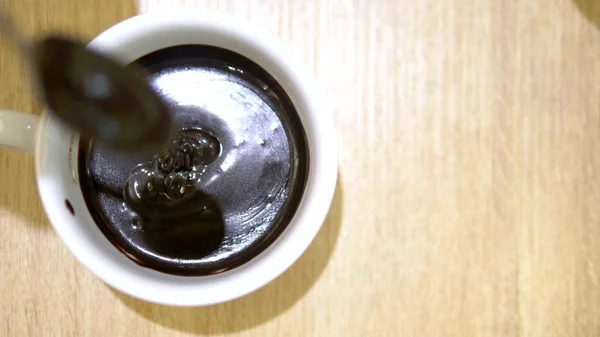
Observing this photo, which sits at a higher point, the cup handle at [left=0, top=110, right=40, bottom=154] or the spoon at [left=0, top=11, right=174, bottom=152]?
the spoon at [left=0, top=11, right=174, bottom=152]

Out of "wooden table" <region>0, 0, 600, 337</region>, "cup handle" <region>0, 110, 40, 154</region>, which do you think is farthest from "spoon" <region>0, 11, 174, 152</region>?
"wooden table" <region>0, 0, 600, 337</region>

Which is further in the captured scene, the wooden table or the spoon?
the wooden table

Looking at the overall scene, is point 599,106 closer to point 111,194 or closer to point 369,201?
point 369,201

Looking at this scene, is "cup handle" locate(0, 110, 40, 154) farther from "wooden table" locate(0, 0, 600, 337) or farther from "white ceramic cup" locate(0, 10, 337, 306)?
"wooden table" locate(0, 0, 600, 337)

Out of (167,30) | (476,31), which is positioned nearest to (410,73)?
(476,31)

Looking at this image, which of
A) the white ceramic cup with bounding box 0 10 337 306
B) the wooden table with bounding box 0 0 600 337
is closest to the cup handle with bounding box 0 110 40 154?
the white ceramic cup with bounding box 0 10 337 306

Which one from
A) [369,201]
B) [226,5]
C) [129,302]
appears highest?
[226,5]

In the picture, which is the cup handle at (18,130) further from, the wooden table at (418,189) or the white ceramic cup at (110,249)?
the wooden table at (418,189)

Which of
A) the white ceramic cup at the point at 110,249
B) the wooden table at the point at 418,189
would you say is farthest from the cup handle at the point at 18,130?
the wooden table at the point at 418,189
